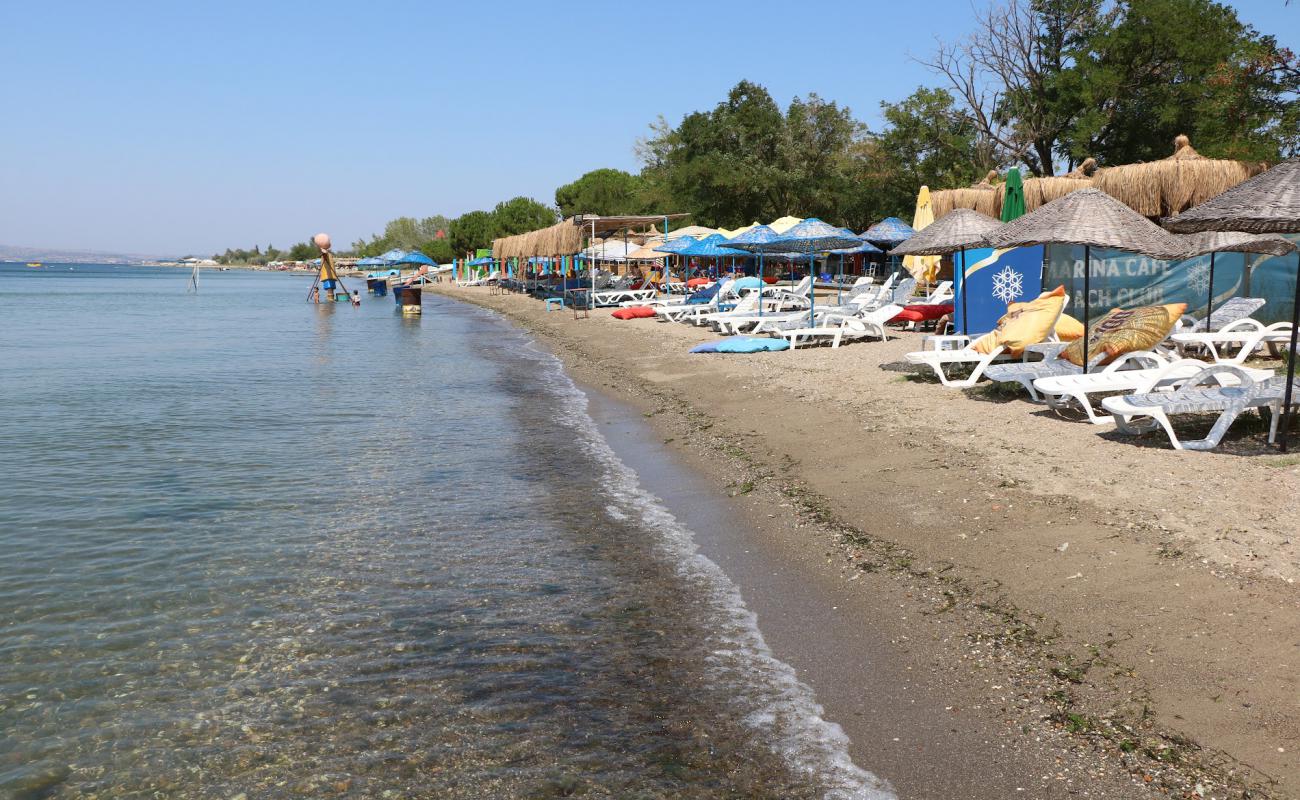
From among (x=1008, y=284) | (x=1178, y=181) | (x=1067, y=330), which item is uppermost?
(x=1178, y=181)

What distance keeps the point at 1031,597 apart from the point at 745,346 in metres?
12.0

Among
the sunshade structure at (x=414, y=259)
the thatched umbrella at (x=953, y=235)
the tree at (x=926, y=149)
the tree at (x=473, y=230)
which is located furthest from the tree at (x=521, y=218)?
the thatched umbrella at (x=953, y=235)

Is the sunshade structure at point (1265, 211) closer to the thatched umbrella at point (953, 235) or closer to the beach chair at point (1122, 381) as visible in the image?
the beach chair at point (1122, 381)

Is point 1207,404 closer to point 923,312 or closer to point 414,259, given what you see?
point 923,312

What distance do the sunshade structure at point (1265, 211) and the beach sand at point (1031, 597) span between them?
1.11m

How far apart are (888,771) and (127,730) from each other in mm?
3355

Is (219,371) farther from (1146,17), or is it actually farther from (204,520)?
(1146,17)

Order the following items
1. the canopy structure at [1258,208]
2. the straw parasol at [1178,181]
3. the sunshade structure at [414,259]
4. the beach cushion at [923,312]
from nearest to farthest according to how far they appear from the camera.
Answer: the canopy structure at [1258,208], the straw parasol at [1178,181], the beach cushion at [923,312], the sunshade structure at [414,259]

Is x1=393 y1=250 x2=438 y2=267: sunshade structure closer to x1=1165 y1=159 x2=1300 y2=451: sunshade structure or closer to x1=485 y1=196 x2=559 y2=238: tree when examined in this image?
x1=485 y1=196 x2=559 y2=238: tree

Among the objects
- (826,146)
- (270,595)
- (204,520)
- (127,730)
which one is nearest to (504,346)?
(204,520)

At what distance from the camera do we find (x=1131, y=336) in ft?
32.2

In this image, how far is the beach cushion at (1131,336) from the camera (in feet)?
32.1

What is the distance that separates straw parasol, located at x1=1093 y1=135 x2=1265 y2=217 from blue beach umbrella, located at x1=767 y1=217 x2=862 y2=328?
438 cm

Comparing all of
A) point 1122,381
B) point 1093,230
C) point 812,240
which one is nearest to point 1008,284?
point 812,240
